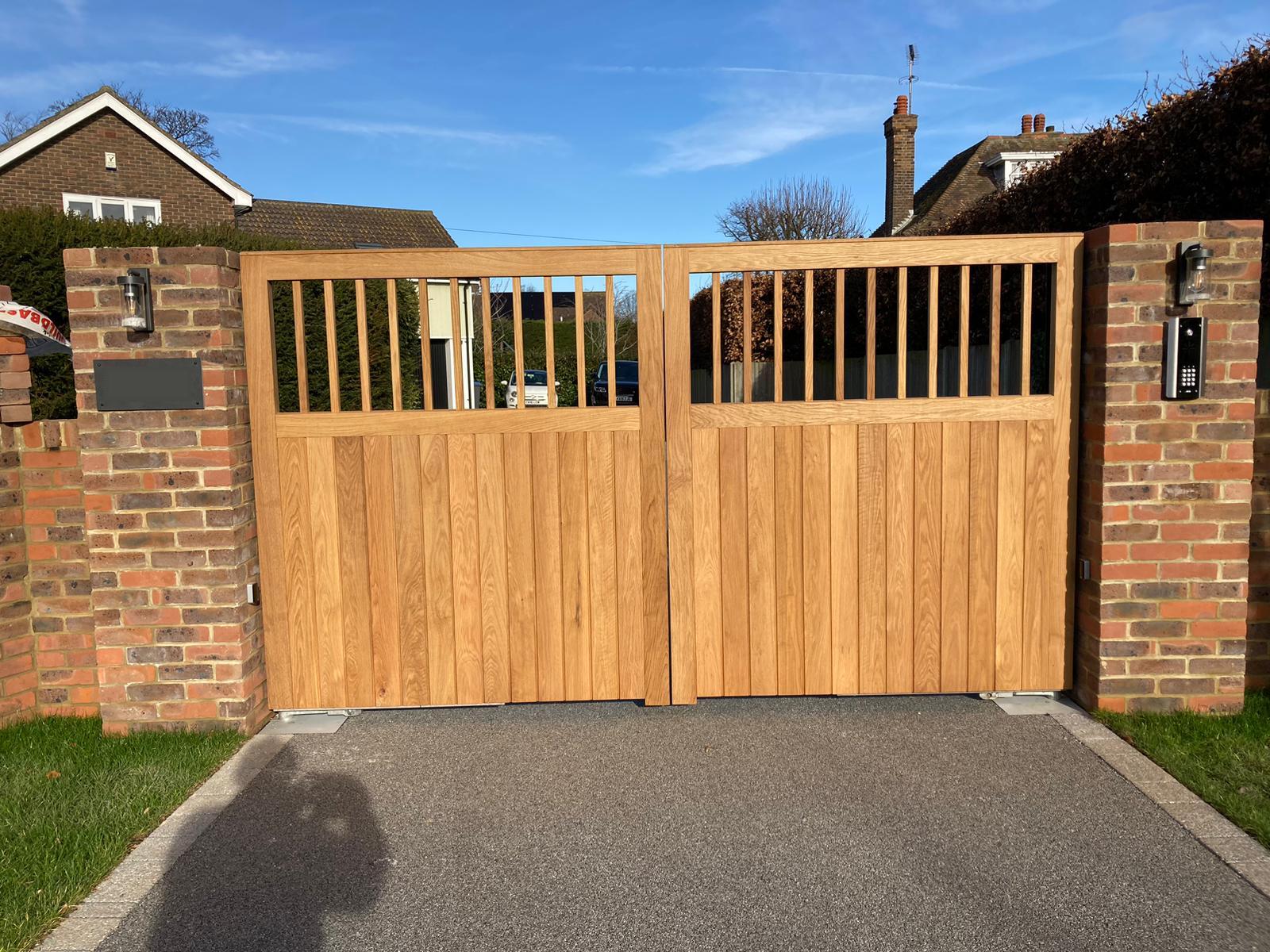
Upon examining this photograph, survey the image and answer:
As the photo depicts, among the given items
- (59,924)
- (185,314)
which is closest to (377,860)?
(59,924)

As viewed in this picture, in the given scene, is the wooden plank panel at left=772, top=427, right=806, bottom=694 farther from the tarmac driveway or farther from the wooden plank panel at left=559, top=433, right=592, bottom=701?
the wooden plank panel at left=559, top=433, right=592, bottom=701

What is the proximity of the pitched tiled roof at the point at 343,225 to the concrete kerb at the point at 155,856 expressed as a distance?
23972mm

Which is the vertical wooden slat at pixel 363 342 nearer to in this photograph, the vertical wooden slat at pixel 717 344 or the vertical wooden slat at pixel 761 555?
the vertical wooden slat at pixel 717 344

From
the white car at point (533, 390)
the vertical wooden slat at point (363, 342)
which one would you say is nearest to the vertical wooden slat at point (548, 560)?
the vertical wooden slat at point (363, 342)

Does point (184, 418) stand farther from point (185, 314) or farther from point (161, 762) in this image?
point (161, 762)

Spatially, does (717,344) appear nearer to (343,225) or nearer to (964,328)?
(964,328)

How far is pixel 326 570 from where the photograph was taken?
446cm

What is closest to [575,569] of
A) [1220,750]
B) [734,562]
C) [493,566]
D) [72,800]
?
[493,566]

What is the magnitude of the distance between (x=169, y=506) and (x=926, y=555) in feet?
12.1

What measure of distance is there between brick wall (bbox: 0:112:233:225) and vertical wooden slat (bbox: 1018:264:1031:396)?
21202mm

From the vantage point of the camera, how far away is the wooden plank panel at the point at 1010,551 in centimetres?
441

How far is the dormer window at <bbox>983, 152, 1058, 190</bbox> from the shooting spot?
1759 centimetres

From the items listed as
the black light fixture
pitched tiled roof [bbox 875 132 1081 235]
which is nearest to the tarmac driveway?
the black light fixture

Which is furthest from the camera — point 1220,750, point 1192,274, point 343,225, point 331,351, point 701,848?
point 343,225
